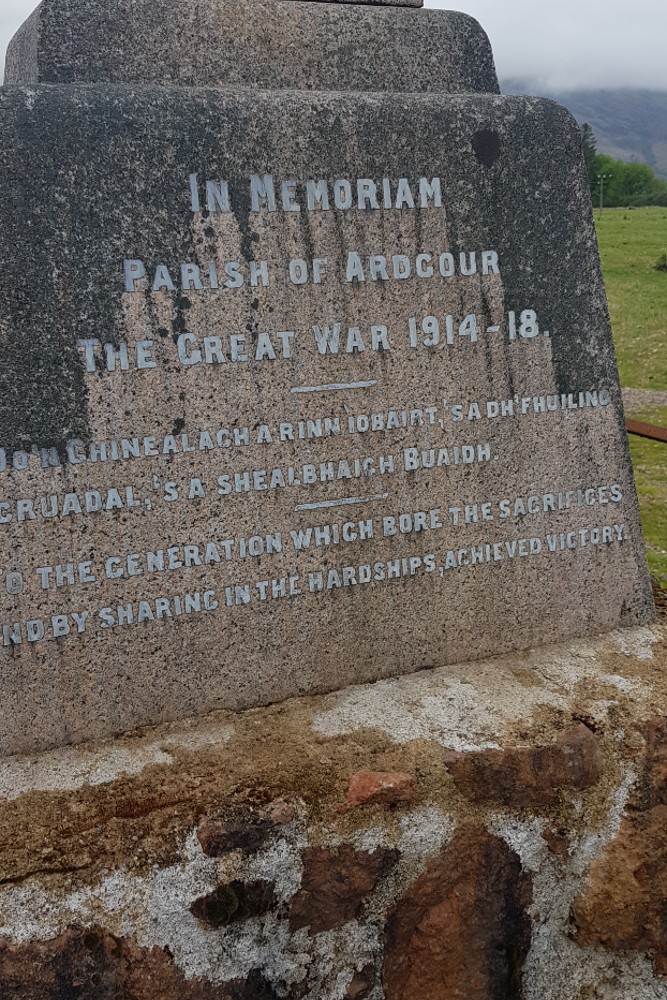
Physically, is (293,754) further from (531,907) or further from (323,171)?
(323,171)

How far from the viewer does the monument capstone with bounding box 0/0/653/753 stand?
2510 millimetres

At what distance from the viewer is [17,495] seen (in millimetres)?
2492

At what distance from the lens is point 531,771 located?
2576 mm

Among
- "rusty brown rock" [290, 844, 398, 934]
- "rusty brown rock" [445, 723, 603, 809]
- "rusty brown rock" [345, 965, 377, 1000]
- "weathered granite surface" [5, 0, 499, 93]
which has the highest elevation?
"weathered granite surface" [5, 0, 499, 93]

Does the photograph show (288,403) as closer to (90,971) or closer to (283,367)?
(283,367)

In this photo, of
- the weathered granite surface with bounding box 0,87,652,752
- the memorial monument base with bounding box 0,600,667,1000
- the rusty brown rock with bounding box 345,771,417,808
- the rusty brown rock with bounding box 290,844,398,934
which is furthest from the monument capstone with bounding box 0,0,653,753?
the rusty brown rock with bounding box 290,844,398,934

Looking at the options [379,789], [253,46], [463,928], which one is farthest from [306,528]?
[253,46]

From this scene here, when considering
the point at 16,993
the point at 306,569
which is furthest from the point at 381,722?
the point at 16,993

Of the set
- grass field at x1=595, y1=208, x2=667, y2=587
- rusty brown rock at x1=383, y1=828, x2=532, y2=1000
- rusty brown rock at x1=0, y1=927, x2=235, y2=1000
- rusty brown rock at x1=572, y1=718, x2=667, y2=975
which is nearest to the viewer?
rusty brown rock at x1=0, y1=927, x2=235, y2=1000

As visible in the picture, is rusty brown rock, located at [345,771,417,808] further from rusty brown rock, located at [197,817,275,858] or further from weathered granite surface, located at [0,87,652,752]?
weathered granite surface, located at [0,87,652,752]

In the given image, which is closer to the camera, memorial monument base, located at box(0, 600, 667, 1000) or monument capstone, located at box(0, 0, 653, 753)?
memorial monument base, located at box(0, 600, 667, 1000)

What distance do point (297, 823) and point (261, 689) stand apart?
542mm

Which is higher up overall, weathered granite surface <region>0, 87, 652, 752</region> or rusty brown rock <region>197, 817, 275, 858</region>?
weathered granite surface <region>0, 87, 652, 752</region>

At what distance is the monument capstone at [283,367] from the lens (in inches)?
98.8
